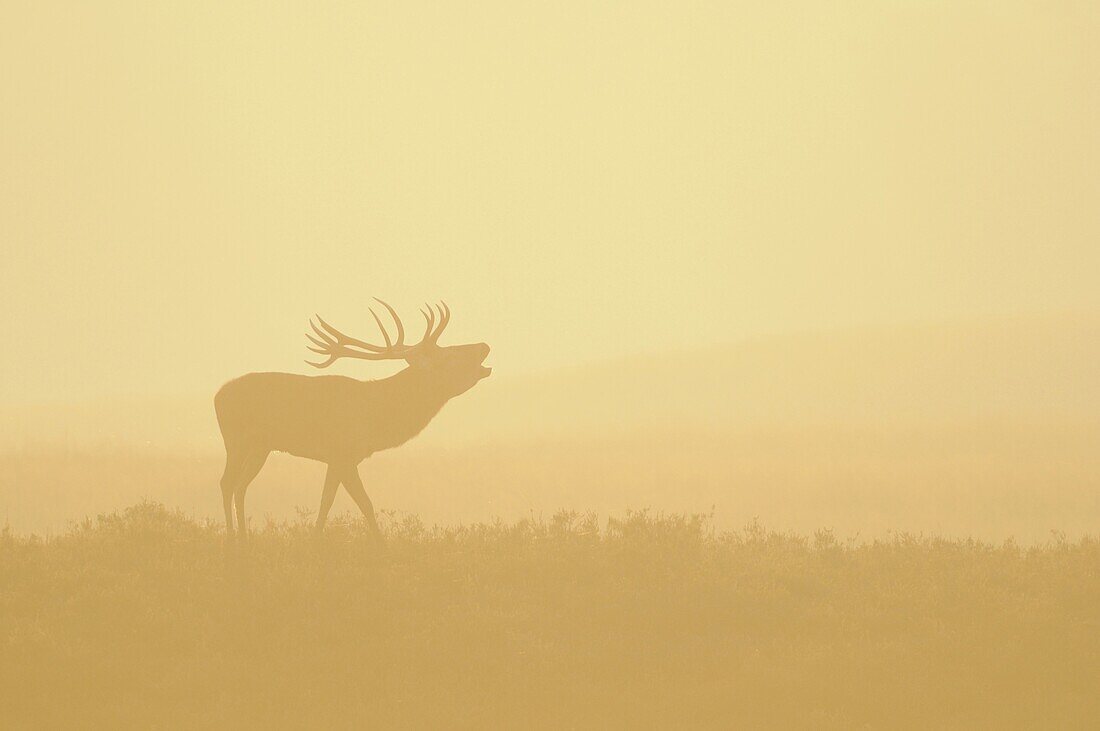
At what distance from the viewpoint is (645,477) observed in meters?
30.1

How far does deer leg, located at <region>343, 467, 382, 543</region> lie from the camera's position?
47.6 ft

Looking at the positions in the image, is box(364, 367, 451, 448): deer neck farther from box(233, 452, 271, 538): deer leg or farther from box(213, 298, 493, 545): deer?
box(233, 452, 271, 538): deer leg

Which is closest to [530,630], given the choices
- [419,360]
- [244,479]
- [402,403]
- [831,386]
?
[402,403]

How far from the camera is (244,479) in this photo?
14867 mm

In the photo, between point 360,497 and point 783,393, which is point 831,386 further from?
point 360,497

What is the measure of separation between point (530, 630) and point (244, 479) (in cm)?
432

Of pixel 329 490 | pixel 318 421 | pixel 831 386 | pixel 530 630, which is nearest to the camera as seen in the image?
pixel 530 630

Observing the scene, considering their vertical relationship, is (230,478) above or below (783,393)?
below

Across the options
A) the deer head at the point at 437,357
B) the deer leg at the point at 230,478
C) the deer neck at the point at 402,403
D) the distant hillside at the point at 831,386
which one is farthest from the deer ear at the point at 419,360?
the distant hillside at the point at 831,386

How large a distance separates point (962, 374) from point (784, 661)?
4084 cm

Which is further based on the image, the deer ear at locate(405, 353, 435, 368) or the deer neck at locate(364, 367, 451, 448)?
the deer ear at locate(405, 353, 435, 368)

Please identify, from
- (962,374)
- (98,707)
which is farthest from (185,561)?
(962,374)

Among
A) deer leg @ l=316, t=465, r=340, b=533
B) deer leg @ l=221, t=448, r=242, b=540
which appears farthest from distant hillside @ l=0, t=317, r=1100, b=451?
deer leg @ l=316, t=465, r=340, b=533

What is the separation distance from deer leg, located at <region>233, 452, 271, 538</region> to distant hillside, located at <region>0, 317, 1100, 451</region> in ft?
75.0
